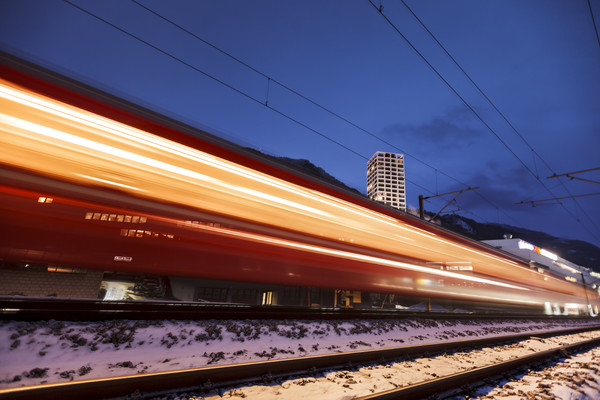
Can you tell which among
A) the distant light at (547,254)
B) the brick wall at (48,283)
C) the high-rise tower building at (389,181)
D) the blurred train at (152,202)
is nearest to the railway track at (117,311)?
the blurred train at (152,202)

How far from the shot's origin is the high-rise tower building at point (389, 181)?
150 metres

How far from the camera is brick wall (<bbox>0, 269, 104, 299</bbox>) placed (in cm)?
1073

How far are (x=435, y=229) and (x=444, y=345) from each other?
356 centimetres

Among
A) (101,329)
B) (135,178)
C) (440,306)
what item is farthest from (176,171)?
(440,306)

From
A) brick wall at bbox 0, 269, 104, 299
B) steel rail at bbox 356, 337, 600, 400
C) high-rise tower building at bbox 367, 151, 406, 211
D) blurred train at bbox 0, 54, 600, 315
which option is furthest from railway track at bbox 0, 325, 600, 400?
high-rise tower building at bbox 367, 151, 406, 211

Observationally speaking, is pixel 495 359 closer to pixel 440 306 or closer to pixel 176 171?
pixel 176 171

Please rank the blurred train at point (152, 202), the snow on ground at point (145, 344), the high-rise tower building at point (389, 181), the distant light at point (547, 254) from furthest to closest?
the high-rise tower building at point (389, 181), the distant light at point (547, 254), the blurred train at point (152, 202), the snow on ground at point (145, 344)

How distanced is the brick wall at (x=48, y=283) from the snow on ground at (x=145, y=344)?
8628 mm

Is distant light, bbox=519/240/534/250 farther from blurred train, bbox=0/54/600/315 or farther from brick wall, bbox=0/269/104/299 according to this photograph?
brick wall, bbox=0/269/104/299

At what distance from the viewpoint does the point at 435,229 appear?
8516 mm

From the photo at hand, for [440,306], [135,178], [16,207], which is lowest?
[440,306]

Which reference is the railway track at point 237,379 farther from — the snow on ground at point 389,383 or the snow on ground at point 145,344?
the snow on ground at point 145,344

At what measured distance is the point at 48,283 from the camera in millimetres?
11141

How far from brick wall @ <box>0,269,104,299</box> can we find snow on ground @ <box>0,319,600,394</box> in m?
8.63
